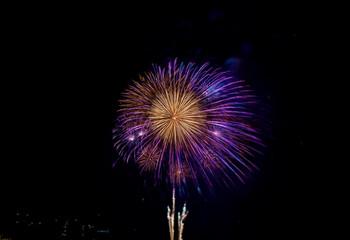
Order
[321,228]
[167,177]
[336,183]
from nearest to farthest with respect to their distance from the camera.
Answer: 1. [167,177]
2. [336,183]
3. [321,228]

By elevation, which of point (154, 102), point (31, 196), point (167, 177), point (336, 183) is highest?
point (31, 196)

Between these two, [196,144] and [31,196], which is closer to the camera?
[196,144]

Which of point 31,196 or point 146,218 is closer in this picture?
point 31,196

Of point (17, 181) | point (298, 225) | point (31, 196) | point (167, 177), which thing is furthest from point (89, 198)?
point (298, 225)

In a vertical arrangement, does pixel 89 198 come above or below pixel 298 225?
above

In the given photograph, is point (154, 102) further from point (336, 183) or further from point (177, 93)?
point (336, 183)

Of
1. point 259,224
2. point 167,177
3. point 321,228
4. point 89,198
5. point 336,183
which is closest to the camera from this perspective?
point 167,177

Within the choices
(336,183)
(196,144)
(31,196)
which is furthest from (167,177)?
(31,196)

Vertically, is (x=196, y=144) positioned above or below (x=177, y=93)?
below

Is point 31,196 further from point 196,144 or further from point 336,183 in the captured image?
point 336,183
